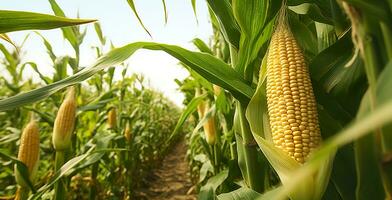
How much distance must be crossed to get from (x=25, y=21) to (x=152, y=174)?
7.41m

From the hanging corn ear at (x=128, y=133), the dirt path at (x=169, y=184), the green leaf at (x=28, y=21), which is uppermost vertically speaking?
the green leaf at (x=28, y=21)

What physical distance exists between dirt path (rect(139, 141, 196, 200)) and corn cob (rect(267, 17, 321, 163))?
4739 millimetres

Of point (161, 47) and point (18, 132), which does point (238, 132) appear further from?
point (18, 132)

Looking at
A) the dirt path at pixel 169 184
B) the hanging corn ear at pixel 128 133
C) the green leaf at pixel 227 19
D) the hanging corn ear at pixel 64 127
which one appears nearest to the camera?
the green leaf at pixel 227 19

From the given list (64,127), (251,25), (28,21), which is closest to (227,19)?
(251,25)

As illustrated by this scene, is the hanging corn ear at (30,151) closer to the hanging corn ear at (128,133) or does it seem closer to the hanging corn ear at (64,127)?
the hanging corn ear at (64,127)

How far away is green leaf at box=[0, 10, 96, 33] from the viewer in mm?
905

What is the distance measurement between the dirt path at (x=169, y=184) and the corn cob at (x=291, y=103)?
187 inches

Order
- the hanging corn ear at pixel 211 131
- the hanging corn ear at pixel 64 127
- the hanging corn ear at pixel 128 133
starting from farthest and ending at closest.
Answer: the hanging corn ear at pixel 128 133 → the hanging corn ear at pixel 211 131 → the hanging corn ear at pixel 64 127

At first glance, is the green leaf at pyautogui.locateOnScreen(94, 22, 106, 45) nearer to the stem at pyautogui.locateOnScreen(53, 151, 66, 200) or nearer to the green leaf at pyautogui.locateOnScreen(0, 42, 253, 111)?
the stem at pyautogui.locateOnScreen(53, 151, 66, 200)

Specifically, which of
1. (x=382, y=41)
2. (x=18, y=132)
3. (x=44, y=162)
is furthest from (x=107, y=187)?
(x=382, y=41)

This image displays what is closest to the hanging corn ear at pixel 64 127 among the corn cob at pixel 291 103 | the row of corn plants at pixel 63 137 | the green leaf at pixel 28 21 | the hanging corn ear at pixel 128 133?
the row of corn plants at pixel 63 137

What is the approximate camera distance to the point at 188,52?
45.6 inches

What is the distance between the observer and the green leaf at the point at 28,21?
91 centimetres
